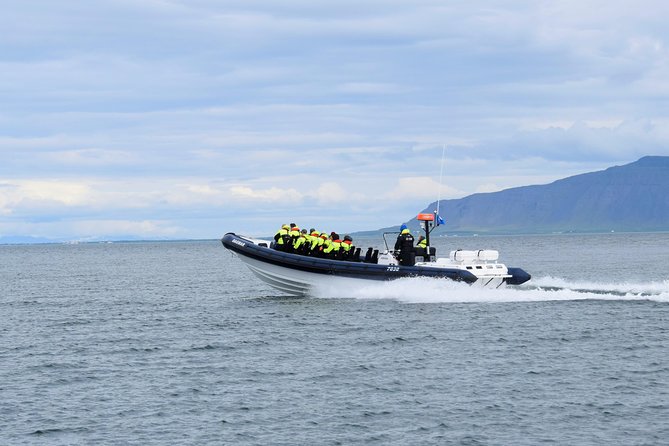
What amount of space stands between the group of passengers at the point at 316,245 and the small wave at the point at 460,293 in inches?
52.7

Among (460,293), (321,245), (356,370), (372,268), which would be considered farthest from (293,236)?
(356,370)

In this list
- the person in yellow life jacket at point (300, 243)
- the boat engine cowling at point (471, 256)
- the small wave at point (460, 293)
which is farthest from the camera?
the person in yellow life jacket at point (300, 243)

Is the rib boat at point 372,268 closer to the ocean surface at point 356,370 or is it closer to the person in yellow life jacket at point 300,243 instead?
the person in yellow life jacket at point 300,243

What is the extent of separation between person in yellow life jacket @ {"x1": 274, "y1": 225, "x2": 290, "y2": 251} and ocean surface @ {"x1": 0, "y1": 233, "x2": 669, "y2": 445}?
225cm

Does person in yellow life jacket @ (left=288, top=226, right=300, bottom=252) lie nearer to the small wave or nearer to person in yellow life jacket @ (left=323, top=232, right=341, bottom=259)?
person in yellow life jacket @ (left=323, top=232, right=341, bottom=259)

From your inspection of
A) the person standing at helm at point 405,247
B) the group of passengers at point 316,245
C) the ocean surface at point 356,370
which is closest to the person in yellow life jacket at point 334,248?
the group of passengers at point 316,245

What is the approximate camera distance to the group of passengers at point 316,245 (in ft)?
112

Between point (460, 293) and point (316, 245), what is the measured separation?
551 centimetres

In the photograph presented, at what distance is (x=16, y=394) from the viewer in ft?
66.4

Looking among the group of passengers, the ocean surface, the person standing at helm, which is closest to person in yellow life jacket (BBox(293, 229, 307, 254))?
the group of passengers

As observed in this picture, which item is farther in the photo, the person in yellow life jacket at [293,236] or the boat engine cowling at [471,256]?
the person in yellow life jacket at [293,236]

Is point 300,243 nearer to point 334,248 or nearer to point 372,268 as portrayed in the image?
point 334,248

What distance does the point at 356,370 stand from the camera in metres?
22.1

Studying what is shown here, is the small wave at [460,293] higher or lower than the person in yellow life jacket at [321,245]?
lower
